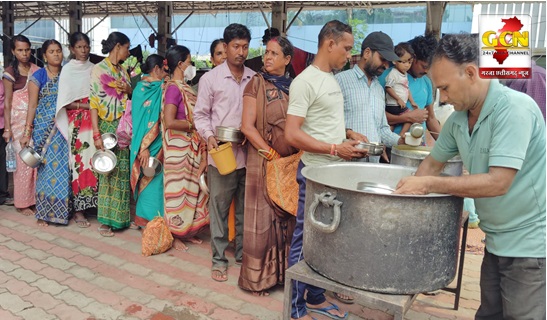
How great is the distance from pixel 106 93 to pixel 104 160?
0.57 metres

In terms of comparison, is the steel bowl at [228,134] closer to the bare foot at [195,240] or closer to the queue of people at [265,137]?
the queue of people at [265,137]

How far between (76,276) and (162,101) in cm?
143

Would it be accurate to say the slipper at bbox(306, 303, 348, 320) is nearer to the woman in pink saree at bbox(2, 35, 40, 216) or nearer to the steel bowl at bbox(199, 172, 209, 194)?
the steel bowl at bbox(199, 172, 209, 194)

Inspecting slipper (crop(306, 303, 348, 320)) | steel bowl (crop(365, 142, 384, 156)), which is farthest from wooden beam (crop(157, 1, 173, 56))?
steel bowl (crop(365, 142, 384, 156))

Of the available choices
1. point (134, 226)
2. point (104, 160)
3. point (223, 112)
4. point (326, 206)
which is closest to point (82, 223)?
point (134, 226)

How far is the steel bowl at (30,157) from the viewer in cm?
392

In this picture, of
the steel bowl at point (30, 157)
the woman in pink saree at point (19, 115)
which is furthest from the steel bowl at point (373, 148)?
the woman in pink saree at point (19, 115)

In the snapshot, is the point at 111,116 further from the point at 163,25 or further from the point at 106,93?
the point at 163,25

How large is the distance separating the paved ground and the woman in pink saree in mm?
669

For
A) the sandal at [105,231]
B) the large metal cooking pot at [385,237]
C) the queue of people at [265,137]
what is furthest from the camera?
the sandal at [105,231]

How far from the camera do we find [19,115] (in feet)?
14.0

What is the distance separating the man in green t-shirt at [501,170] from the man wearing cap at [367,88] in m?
1.15

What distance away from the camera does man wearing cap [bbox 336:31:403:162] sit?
276 centimetres

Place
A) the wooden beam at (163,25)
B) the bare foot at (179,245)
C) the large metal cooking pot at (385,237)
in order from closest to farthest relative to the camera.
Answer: the large metal cooking pot at (385,237) < the bare foot at (179,245) < the wooden beam at (163,25)
